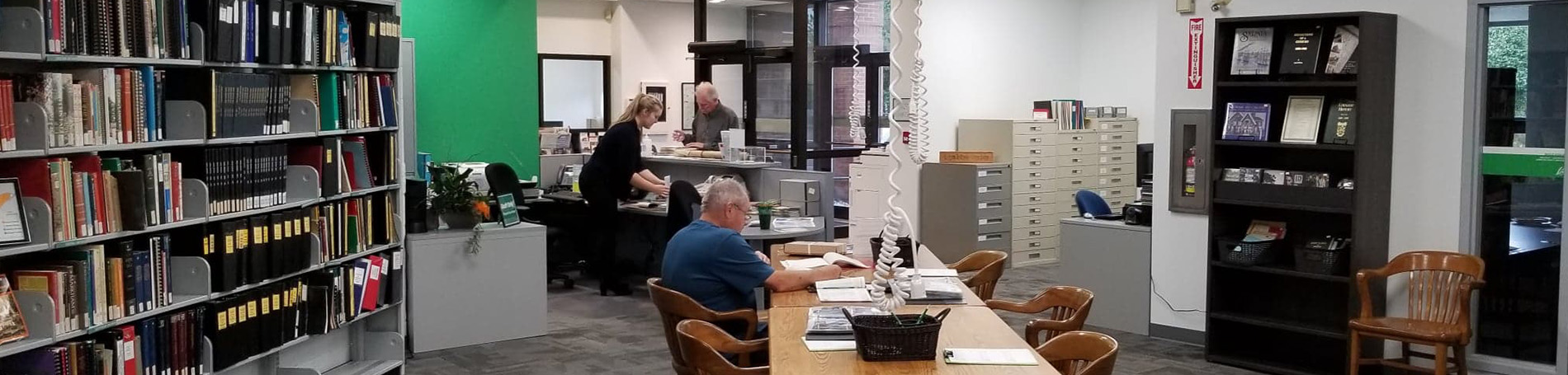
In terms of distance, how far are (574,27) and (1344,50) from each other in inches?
350

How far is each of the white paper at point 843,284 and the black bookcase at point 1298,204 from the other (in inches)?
107

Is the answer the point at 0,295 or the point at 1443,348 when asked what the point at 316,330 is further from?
the point at 1443,348

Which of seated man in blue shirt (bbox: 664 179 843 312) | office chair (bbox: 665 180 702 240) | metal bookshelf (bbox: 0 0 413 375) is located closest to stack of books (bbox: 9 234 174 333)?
metal bookshelf (bbox: 0 0 413 375)

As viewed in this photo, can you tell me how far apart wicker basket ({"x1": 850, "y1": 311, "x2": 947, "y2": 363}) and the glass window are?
400 centimetres

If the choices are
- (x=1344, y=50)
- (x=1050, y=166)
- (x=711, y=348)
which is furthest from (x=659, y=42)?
(x=711, y=348)

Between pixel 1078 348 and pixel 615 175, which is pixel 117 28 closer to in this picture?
pixel 1078 348

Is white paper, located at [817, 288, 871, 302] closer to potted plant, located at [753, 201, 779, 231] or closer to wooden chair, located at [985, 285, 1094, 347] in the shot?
wooden chair, located at [985, 285, 1094, 347]

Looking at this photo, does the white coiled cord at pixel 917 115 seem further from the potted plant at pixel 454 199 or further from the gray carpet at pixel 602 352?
the potted plant at pixel 454 199

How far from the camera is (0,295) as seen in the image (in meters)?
3.75

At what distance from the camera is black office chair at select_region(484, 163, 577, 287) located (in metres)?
9.00

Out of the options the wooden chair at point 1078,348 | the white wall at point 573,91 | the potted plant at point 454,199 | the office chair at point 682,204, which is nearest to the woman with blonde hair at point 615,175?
the office chair at point 682,204

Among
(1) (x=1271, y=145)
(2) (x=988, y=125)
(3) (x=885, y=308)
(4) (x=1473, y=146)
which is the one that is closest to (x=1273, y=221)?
(1) (x=1271, y=145)

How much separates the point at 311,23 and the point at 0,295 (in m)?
1.89

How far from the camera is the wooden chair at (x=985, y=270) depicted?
5.89m
